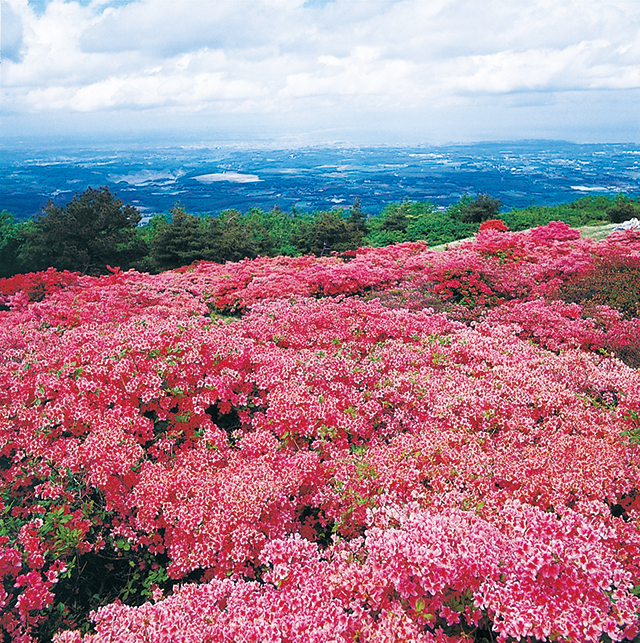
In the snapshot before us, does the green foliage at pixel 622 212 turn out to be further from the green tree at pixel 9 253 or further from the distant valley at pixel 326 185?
the distant valley at pixel 326 185

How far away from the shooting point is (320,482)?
14.8ft

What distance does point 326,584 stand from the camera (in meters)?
3.11

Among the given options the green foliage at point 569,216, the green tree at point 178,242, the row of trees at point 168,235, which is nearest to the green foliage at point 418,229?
the row of trees at point 168,235

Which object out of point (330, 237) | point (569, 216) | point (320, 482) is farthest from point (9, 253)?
point (569, 216)

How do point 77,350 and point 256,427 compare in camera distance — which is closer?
point 256,427

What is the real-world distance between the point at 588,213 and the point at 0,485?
3476 centimetres

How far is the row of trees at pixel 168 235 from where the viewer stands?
78.7 feet

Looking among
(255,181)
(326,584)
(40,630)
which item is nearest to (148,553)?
(40,630)

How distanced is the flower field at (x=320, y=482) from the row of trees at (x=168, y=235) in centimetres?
1654

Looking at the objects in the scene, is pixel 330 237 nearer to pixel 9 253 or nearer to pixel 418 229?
pixel 418 229

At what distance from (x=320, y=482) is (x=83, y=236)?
2533cm

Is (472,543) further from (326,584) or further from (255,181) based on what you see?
(255,181)

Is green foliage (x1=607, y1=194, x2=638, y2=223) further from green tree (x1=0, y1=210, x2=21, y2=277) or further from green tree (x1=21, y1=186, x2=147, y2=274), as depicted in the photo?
green tree (x1=0, y1=210, x2=21, y2=277)

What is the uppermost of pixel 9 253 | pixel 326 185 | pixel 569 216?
pixel 569 216
